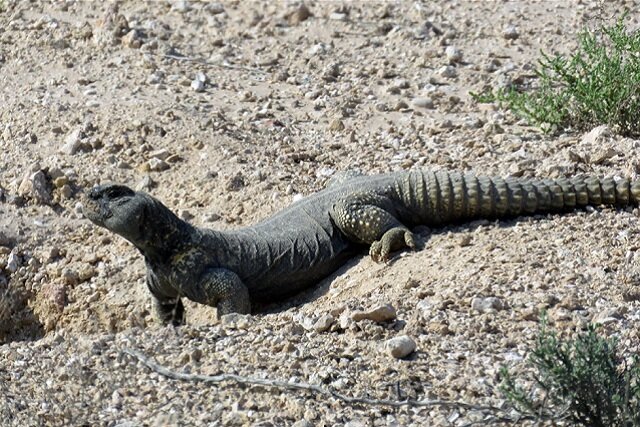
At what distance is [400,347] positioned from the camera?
23.8 feet

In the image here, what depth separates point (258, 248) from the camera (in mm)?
9625

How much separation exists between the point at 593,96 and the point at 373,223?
7.10ft

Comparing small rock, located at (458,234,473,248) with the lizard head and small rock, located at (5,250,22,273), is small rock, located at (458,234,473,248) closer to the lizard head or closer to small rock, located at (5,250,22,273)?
Answer: the lizard head

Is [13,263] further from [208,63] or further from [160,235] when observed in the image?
[208,63]

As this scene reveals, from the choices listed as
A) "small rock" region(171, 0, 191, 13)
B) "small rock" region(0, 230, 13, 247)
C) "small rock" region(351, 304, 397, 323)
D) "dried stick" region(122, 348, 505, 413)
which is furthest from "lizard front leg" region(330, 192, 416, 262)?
"small rock" region(171, 0, 191, 13)

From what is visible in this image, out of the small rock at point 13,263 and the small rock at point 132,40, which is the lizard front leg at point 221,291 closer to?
the small rock at point 13,263

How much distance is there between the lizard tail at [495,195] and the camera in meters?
9.41

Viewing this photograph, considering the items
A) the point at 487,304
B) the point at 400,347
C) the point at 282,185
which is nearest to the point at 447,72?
the point at 282,185

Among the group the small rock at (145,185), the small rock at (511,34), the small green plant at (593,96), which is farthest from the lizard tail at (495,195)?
the small rock at (511,34)

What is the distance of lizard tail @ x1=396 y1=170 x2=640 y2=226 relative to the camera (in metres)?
9.41

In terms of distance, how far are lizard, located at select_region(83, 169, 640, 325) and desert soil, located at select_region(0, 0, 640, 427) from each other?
0.48ft

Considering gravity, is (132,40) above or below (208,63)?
A: above

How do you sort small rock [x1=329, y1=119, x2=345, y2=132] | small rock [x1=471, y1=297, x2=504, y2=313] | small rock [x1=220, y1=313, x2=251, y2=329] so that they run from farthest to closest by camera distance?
1. small rock [x1=329, y1=119, x2=345, y2=132]
2. small rock [x1=220, y1=313, x2=251, y2=329]
3. small rock [x1=471, y1=297, x2=504, y2=313]

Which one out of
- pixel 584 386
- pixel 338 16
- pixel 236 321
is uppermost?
pixel 584 386
